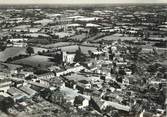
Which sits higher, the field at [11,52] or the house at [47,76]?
the field at [11,52]

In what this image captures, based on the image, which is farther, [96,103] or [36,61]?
[36,61]

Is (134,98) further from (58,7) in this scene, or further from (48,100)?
(58,7)

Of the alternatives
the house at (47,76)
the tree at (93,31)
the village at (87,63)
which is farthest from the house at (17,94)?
the tree at (93,31)

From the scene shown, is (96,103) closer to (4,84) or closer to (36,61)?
(36,61)

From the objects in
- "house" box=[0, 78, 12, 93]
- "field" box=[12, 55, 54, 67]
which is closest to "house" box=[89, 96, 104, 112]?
"field" box=[12, 55, 54, 67]

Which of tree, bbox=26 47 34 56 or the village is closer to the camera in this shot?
the village

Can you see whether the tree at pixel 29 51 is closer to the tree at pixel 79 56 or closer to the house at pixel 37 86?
the house at pixel 37 86

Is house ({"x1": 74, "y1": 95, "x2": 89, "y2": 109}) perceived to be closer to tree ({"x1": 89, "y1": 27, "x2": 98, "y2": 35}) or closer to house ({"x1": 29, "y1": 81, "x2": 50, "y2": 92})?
house ({"x1": 29, "y1": 81, "x2": 50, "y2": 92})

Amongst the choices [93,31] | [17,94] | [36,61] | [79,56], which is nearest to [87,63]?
[79,56]

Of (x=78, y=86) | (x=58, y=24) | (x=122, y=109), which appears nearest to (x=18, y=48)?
(x=58, y=24)
